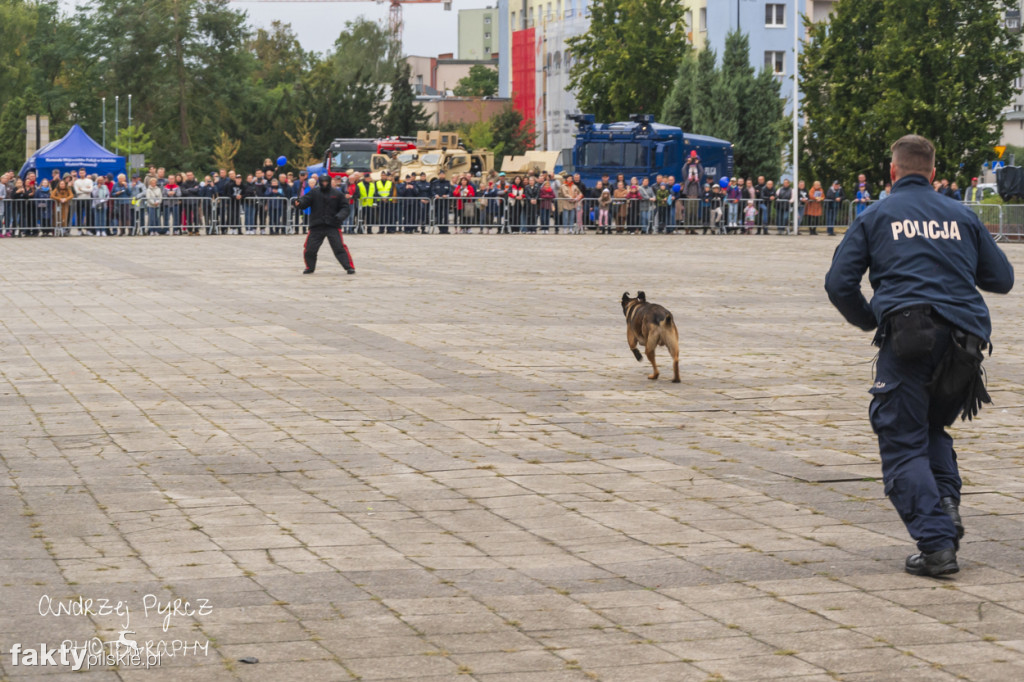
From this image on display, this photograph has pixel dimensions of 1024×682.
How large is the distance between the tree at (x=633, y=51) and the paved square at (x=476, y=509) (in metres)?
55.1

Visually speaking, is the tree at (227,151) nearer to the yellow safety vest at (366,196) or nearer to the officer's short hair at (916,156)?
the yellow safety vest at (366,196)

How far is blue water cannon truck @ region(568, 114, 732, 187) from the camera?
44219 millimetres

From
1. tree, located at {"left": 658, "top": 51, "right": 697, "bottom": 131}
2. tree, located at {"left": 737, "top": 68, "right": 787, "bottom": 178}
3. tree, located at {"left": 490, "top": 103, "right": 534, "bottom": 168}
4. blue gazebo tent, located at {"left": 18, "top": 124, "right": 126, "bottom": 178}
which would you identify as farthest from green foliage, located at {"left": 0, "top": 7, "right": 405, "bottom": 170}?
blue gazebo tent, located at {"left": 18, "top": 124, "right": 126, "bottom": 178}

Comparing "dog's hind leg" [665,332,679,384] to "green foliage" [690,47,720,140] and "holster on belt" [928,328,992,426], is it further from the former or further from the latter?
"green foliage" [690,47,720,140]

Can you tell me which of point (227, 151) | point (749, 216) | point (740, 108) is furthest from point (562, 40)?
point (749, 216)

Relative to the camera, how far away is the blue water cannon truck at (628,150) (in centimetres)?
4422

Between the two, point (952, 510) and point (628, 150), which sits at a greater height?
point (628, 150)

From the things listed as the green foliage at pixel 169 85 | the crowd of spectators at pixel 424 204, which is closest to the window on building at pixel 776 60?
the green foliage at pixel 169 85

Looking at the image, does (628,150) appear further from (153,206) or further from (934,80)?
(153,206)

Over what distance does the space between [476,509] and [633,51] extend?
2525 inches

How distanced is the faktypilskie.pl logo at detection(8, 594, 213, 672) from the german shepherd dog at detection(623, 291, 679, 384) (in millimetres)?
6901

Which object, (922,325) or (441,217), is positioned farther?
(441,217)

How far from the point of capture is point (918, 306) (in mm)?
6199

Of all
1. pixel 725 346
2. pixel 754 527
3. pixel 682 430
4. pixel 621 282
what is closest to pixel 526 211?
pixel 621 282
